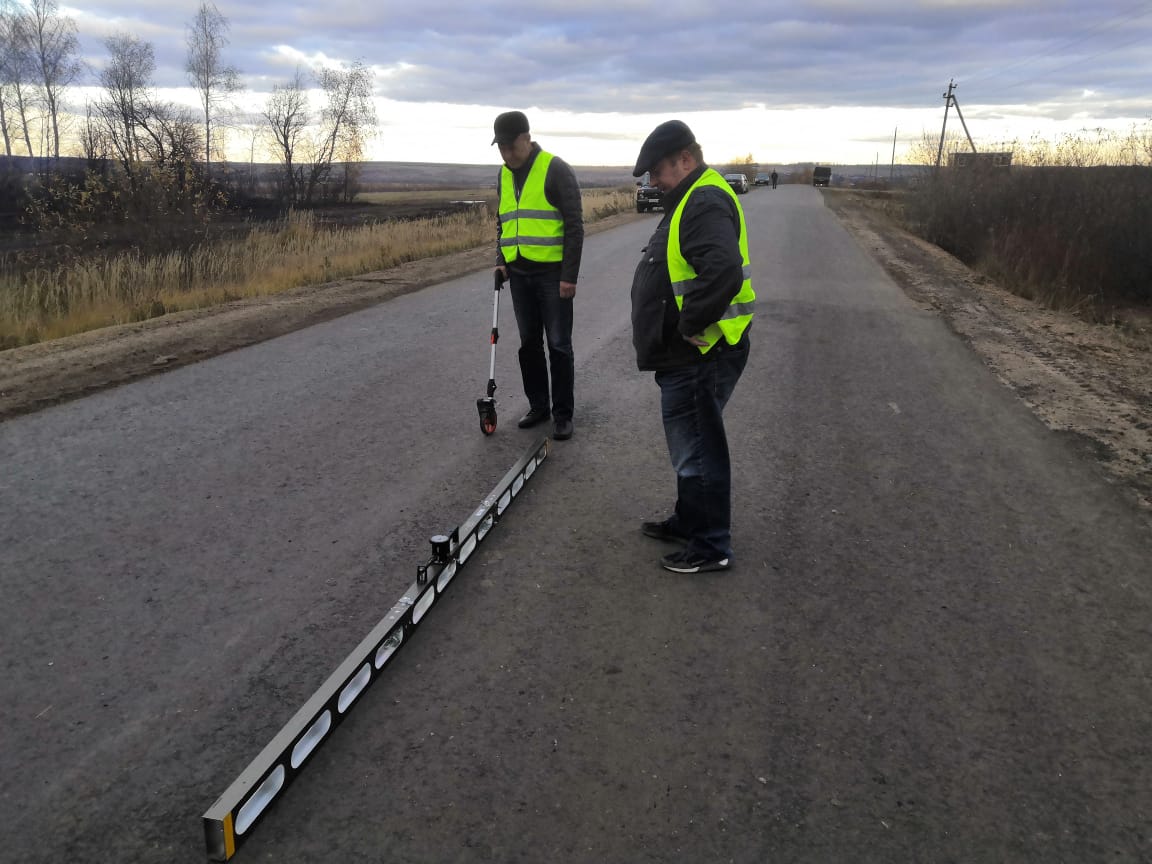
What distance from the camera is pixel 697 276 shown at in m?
3.59

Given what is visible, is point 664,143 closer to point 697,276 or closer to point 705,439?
point 697,276

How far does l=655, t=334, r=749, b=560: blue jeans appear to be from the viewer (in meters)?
3.88

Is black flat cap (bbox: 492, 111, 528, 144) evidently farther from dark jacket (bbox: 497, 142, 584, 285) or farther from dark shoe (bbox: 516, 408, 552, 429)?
dark shoe (bbox: 516, 408, 552, 429)

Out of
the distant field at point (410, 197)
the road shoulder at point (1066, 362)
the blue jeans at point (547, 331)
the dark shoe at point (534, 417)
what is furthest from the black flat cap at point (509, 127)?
the distant field at point (410, 197)

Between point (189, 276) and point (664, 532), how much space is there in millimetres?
11856

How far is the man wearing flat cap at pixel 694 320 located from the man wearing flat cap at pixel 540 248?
1694mm

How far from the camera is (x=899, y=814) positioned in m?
2.47

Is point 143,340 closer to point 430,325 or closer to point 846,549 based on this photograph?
point 430,325

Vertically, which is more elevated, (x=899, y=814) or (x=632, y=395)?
(x=632, y=395)

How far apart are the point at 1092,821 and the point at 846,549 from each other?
6.01 feet

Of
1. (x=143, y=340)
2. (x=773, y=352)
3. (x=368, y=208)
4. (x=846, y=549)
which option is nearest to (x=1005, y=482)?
(x=846, y=549)

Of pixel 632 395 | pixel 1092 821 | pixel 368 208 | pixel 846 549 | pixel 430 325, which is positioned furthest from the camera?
pixel 368 208

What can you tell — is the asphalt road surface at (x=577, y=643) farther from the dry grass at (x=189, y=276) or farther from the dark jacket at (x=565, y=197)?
the dry grass at (x=189, y=276)

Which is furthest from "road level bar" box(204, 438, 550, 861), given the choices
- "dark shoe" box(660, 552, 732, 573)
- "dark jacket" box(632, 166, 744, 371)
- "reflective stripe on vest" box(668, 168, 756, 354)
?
"reflective stripe on vest" box(668, 168, 756, 354)
